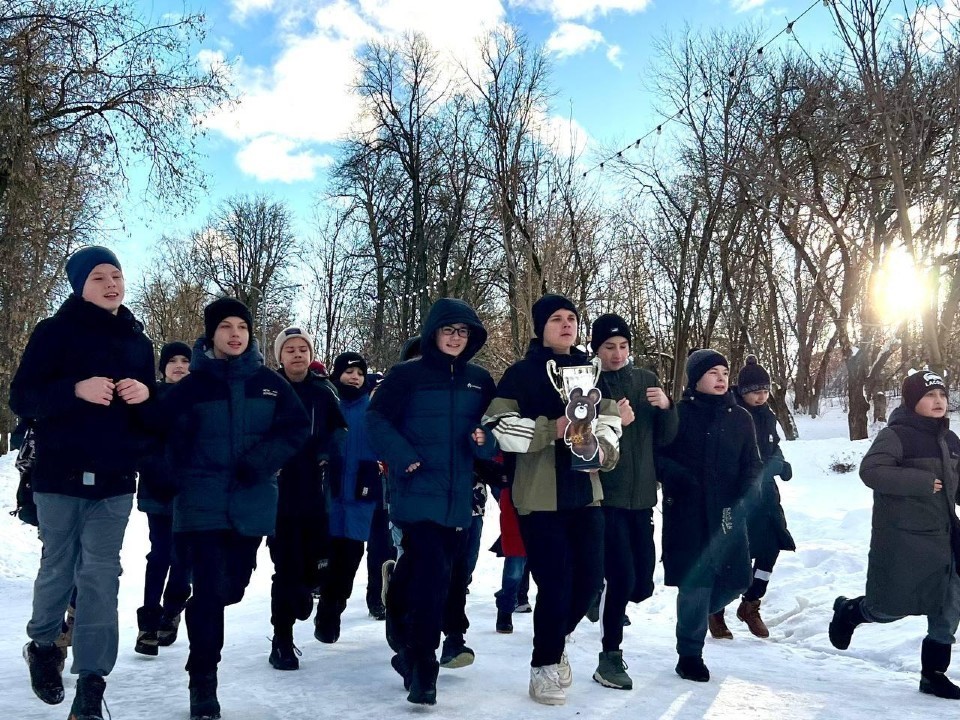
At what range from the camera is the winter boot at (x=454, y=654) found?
16.8 feet

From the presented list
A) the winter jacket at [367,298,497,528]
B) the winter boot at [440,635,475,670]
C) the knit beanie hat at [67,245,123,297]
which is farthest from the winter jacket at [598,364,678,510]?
the knit beanie hat at [67,245,123,297]

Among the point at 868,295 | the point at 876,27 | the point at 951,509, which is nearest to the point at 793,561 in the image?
the point at 951,509

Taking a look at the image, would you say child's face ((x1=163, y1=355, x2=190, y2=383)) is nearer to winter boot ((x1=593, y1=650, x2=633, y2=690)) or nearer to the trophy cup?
the trophy cup

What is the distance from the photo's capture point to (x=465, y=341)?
4645 mm

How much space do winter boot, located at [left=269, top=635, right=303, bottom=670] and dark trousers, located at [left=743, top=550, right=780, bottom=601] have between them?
A: 3604 millimetres

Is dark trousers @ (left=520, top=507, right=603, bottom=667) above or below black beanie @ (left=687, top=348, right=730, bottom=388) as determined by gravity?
below

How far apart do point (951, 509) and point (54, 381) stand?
15.9ft

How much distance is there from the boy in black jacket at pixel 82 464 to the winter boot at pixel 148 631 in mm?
1337

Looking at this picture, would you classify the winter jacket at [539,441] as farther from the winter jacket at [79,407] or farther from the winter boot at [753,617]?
the winter boot at [753,617]

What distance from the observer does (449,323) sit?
4574mm

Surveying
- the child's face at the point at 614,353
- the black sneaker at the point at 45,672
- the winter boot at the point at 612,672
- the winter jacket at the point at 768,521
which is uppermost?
the child's face at the point at 614,353

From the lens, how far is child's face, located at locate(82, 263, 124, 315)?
404cm

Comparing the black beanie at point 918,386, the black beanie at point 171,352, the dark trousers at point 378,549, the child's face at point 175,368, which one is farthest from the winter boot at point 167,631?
the black beanie at point 918,386

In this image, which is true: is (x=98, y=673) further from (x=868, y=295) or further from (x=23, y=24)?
(x=868, y=295)
